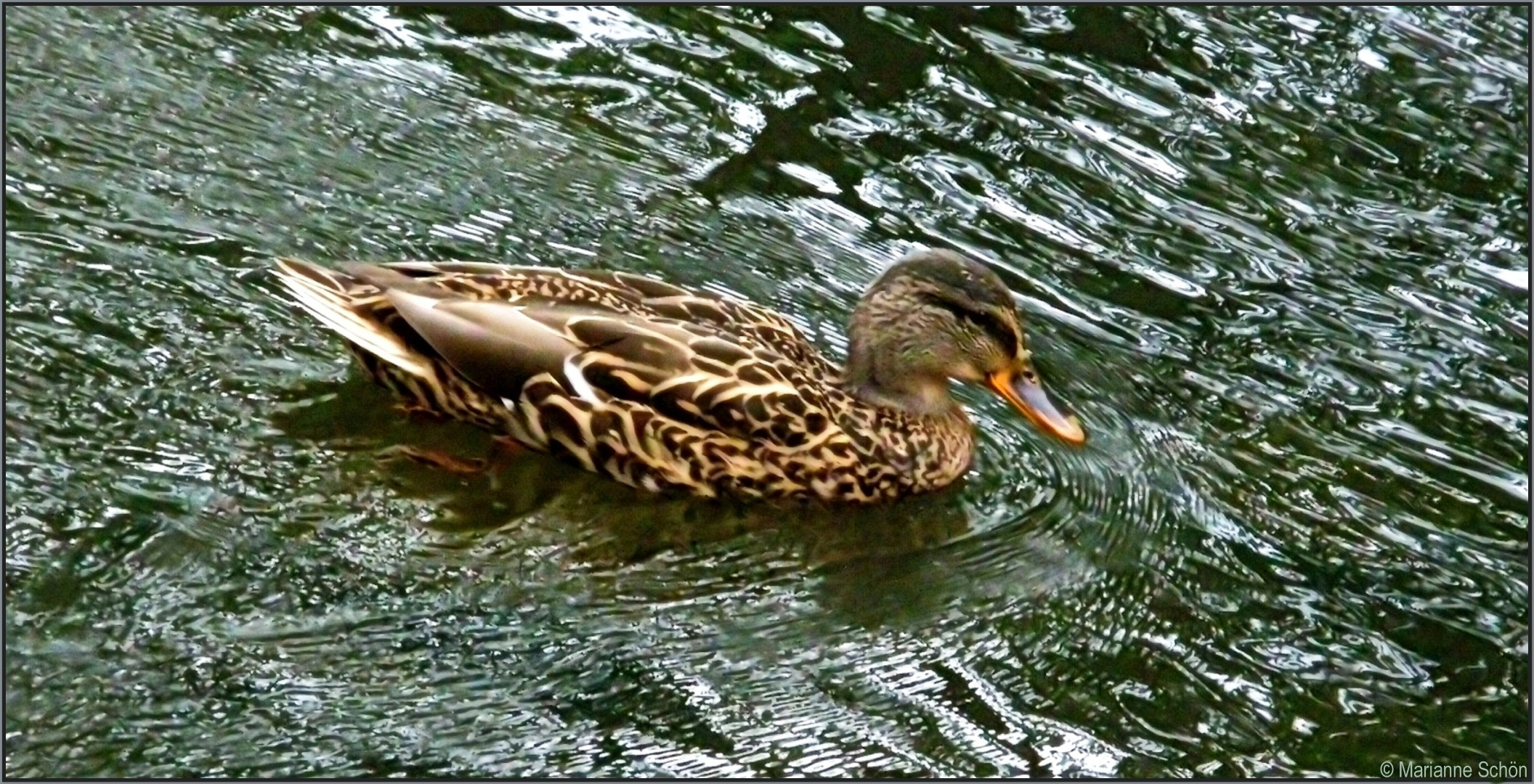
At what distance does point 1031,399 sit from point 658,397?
4.83 feet

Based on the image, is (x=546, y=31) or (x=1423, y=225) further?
(x=546, y=31)

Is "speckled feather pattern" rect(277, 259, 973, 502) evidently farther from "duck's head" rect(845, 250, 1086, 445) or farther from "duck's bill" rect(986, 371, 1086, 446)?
"duck's bill" rect(986, 371, 1086, 446)

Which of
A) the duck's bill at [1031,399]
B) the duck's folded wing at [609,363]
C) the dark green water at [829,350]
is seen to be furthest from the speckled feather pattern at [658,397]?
the duck's bill at [1031,399]

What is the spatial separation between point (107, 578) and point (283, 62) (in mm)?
3742

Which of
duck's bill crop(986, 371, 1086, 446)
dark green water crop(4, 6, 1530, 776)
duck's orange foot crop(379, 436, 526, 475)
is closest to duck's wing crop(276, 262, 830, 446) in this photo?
duck's orange foot crop(379, 436, 526, 475)

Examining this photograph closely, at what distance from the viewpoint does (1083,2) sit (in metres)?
11.0

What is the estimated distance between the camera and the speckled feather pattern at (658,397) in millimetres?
8039

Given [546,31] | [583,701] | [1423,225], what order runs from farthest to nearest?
[546,31] < [1423,225] < [583,701]

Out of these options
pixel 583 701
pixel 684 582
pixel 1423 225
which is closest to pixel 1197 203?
pixel 1423 225

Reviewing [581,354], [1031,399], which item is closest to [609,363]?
[581,354]

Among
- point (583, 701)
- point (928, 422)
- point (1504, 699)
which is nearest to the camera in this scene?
point (583, 701)

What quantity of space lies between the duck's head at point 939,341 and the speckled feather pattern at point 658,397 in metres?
0.21

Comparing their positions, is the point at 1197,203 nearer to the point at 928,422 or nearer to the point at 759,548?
the point at 928,422

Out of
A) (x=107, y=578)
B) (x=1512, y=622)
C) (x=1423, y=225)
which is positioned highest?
(x=1423, y=225)
